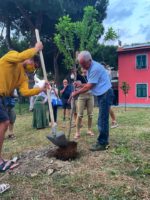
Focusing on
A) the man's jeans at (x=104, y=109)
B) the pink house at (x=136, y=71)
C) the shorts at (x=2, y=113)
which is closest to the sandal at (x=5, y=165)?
the shorts at (x=2, y=113)

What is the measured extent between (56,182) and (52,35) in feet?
81.4

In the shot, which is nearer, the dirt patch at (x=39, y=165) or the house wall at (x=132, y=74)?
the dirt patch at (x=39, y=165)

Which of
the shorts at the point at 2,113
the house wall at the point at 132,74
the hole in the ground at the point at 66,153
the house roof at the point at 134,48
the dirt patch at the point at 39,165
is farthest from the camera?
the house wall at the point at 132,74

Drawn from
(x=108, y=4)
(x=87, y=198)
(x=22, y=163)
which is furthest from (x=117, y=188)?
(x=108, y=4)

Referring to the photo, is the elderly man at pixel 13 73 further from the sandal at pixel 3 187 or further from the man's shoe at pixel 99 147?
the man's shoe at pixel 99 147

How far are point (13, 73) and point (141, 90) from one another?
91.5 feet

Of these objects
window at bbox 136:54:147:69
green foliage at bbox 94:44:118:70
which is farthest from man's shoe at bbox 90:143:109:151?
green foliage at bbox 94:44:118:70

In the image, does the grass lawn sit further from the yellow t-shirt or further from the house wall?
the house wall

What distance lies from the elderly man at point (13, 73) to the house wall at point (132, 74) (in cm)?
2706

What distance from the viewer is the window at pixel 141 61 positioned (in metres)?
31.7

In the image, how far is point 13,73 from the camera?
526 centimetres

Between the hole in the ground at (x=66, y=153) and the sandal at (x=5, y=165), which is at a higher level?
the hole in the ground at (x=66, y=153)

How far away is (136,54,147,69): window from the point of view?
104 feet

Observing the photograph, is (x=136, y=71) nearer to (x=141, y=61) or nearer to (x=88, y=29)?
(x=141, y=61)
